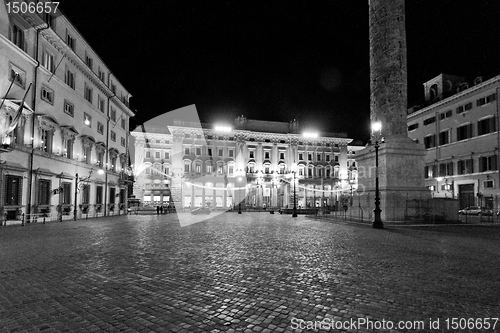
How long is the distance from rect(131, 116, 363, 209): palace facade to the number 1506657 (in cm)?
3986

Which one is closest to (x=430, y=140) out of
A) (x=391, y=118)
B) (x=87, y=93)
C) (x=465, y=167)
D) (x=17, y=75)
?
(x=465, y=167)

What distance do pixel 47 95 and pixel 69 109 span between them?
3.84 meters

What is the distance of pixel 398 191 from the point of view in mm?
20391

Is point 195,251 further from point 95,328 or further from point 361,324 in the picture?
point 361,324

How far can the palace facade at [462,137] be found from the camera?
3709cm

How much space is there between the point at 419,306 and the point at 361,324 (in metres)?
1.26

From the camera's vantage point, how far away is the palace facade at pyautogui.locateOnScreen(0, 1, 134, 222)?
19.6 metres

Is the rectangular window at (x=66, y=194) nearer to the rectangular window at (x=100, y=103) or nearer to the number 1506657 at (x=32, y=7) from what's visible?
the rectangular window at (x=100, y=103)

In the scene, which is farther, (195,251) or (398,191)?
(398,191)

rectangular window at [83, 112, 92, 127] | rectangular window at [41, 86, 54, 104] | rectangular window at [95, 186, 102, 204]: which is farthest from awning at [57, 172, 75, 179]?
rectangular window at [95, 186, 102, 204]

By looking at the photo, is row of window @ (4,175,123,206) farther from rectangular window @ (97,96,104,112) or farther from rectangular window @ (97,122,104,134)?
rectangular window @ (97,96,104,112)

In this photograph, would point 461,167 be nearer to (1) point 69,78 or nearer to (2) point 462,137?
(2) point 462,137

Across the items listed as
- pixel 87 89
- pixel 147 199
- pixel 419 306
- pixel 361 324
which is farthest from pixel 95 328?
pixel 147 199

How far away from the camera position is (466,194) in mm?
41312
